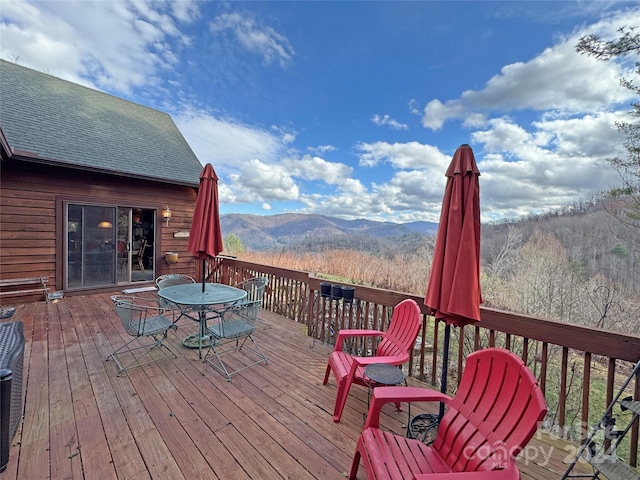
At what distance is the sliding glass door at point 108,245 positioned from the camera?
606cm

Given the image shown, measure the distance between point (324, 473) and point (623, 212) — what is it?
8.26 metres

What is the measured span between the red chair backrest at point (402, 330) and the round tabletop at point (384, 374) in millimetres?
356

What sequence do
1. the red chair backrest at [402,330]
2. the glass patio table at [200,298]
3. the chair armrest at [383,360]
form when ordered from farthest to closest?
the glass patio table at [200,298] → the red chair backrest at [402,330] → the chair armrest at [383,360]

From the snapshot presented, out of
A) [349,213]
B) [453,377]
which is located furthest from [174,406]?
[349,213]

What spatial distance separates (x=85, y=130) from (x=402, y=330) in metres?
8.71

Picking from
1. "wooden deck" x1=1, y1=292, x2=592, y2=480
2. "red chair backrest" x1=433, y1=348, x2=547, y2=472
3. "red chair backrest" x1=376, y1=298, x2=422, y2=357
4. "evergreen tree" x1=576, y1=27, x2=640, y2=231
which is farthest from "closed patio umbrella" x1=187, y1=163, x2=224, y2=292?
"evergreen tree" x1=576, y1=27, x2=640, y2=231

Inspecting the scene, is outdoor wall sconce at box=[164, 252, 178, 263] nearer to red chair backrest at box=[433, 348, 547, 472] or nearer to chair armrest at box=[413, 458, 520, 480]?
red chair backrest at box=[433, 348, 547, 472]

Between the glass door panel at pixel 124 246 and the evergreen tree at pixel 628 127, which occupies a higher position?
the evergreen tree at pixel 628 127

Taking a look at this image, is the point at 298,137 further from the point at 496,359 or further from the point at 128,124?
the point at 496,359

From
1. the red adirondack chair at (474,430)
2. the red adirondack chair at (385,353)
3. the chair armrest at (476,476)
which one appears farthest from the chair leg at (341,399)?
the chair armrest at (476,476)

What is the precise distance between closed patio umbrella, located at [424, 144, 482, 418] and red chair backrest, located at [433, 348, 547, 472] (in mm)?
325

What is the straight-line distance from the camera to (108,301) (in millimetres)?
5715

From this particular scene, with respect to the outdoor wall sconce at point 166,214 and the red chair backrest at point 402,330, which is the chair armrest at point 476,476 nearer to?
the red chair backrest at point 402,330

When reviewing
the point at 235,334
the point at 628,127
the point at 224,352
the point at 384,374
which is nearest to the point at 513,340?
the point at 384,374
